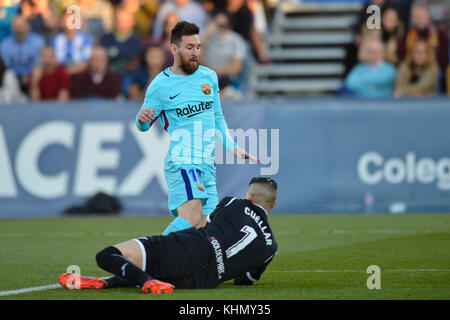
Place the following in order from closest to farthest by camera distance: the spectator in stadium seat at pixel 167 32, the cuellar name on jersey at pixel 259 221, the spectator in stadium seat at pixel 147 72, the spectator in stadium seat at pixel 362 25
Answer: the cuellar name on jersey at pixel 259 221 < the spectator in stadium seat at pixel 147 72 < the spectator in stadium seat at pixel 362 25 < the spectator in stadium seat at pixel 167 32

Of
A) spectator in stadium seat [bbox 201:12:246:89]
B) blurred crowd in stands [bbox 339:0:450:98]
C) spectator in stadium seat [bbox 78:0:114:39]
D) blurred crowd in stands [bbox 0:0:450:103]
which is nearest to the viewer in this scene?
blurred crowd in stands [bbox 339:0:450:98]

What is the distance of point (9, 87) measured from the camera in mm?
18641

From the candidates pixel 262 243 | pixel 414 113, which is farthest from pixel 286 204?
pixel 262 243

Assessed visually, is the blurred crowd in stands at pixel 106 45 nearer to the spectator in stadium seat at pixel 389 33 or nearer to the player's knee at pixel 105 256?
the spectator in stadium seat at pixel 389 33

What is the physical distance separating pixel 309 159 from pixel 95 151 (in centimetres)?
391

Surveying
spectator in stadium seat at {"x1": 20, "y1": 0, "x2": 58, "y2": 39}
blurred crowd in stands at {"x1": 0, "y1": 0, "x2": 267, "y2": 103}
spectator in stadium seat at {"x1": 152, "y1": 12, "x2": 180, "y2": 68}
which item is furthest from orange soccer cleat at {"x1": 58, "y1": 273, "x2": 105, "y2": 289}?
spectator in stadium seat at {"x1": 20, "y1": 0, "x2": 58, "y2": 39}

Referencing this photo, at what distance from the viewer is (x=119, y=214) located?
A: 15859mm

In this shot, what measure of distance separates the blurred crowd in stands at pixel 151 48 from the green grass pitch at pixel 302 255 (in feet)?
11.1

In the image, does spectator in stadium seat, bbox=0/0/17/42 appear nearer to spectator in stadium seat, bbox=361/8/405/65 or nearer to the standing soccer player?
spectator in stadium seat, bbox=361/8/405/65

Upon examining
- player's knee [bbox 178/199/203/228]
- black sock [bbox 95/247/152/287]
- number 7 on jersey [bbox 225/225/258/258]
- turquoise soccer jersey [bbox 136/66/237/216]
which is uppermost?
turquoise soccer jersey [bbox 136/66/237/216]

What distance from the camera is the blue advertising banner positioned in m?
15.6

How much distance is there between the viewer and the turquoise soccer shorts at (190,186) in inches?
322

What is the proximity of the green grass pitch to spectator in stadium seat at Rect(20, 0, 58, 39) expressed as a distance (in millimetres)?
6523

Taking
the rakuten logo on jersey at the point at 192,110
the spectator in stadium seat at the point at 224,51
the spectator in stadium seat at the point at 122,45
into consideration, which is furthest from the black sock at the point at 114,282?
the spectator in stadium seat at the point at 122,45
